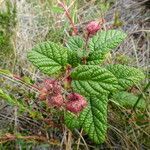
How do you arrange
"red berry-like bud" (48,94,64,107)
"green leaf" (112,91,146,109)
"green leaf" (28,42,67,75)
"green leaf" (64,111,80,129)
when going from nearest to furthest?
"red berry-like bud" (48,94,64,107) < "green leaf" (28,42,67,75) < "green leaf" (64,111,80,129) < "green leaf" (112,91,146,109)

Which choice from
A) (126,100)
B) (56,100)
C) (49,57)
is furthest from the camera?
(126,100)

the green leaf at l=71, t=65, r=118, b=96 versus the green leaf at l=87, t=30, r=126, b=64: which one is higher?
the green leaf at l=87, t=30, r=126, b=64

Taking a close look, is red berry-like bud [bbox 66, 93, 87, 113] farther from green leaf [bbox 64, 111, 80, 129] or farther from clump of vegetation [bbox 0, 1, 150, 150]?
green leaf [bbox 64, 111, 80, 129]

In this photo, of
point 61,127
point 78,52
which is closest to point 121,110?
point 61,127

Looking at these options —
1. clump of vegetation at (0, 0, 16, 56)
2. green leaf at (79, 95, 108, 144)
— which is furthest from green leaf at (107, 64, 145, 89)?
clump of vegetation at (0, 0, 16, 56)

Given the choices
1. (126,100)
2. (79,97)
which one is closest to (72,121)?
(79,97)

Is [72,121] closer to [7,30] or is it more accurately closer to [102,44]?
[102,44]

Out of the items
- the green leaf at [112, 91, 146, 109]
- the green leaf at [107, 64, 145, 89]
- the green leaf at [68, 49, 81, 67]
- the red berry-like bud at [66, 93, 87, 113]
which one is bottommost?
the green leaf at [112, 91, 146, 109]
